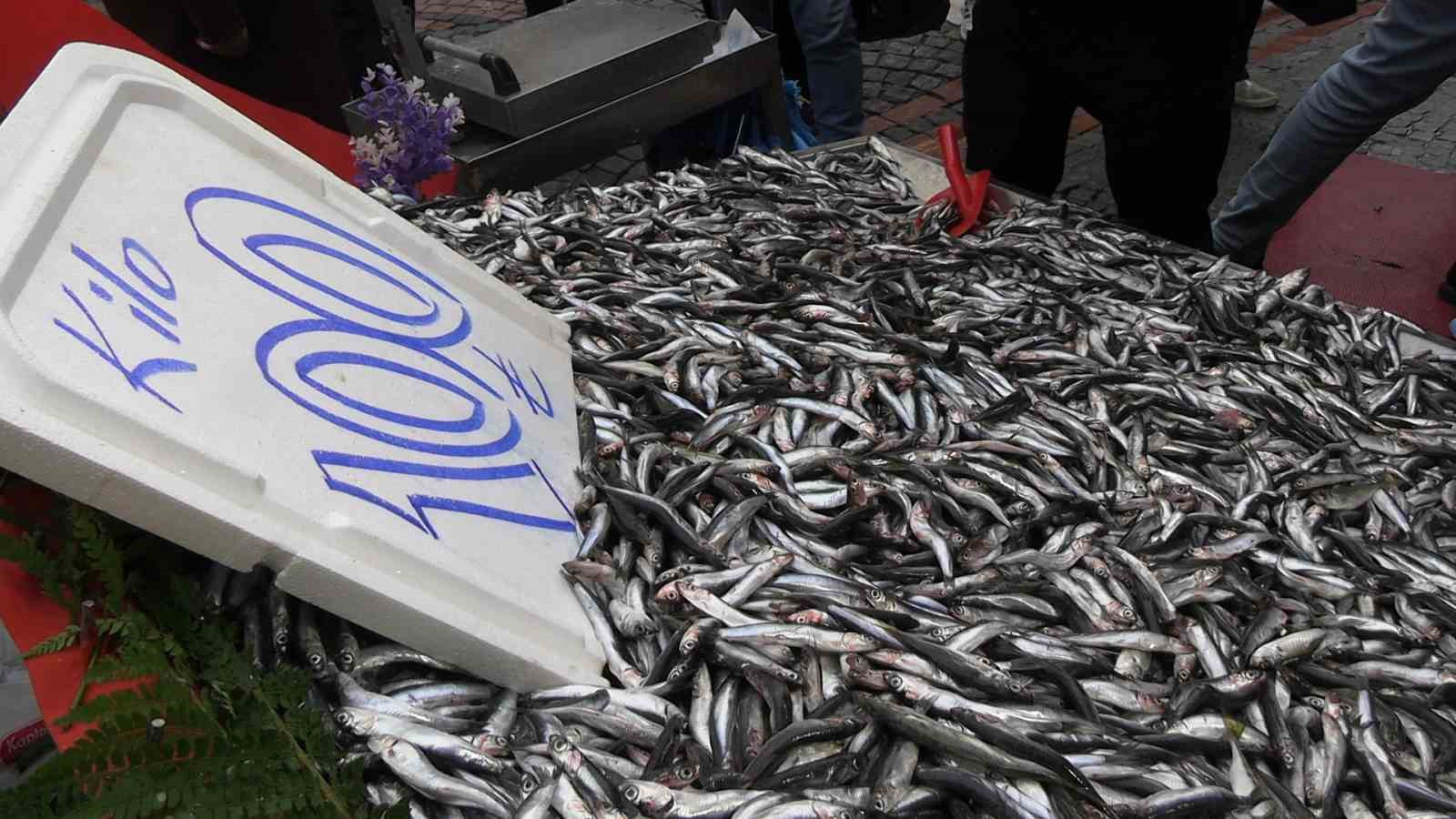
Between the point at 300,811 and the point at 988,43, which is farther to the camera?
the point at 988,43

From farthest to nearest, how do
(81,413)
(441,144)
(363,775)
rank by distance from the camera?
(441,144) < (363,775) < (81,413)

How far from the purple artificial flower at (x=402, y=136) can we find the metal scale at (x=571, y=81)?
167mm

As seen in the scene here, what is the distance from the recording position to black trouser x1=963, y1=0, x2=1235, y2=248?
395 centimetres

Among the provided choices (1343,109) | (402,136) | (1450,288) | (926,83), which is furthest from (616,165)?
(1450,288)

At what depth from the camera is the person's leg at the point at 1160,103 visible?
3936 mm

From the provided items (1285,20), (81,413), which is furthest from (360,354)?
(1285,20)

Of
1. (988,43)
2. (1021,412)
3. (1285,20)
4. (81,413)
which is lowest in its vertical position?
(1285,20)

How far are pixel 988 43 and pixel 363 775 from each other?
4194mm

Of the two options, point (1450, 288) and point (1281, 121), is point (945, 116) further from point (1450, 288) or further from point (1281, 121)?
point (1450, 288)

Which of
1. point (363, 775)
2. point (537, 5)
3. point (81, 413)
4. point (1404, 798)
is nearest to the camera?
point (81, 413)

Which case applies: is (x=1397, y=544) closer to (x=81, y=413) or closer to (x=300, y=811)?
(x=300, y=811)

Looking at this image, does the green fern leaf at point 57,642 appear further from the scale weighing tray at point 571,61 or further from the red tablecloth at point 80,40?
the scale weighing tray at point 571,61

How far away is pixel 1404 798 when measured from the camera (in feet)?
6.00

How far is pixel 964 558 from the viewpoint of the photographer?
7.51ft
